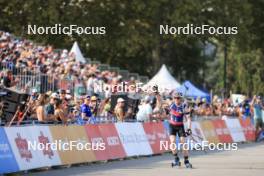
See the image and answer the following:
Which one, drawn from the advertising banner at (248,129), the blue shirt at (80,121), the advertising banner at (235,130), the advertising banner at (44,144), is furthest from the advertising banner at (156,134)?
the advertising banner at (248,129)

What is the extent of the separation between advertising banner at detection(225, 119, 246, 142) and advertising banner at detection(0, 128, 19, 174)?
56.2 ft

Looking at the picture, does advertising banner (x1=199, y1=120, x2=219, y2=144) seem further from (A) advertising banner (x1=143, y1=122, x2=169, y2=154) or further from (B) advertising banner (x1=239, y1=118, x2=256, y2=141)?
(B) advertising banner (x1=239, y1=118, x2=256, y2=141)

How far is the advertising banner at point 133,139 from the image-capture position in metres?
24.8

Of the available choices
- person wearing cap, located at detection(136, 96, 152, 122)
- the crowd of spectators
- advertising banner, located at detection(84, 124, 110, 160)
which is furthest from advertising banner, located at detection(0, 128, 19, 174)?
person wearing cap, located at detection(136, 96, 152, 122)

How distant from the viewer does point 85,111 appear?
79.7ft

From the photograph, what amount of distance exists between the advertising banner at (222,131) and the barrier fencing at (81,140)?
0.92 m

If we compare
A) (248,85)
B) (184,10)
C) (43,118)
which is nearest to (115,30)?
(184,10)

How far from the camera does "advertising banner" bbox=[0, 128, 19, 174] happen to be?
18.3 metres

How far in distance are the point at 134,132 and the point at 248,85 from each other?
54.7m

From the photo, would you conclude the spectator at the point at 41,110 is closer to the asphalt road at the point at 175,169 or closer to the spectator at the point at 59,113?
the spectator at the point at 59,113

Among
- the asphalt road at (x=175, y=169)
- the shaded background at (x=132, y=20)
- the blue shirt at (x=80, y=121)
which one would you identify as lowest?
the asphalt road at (x=175, y=169)

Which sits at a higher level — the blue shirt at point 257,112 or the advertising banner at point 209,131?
the blue shirt at point 257,112

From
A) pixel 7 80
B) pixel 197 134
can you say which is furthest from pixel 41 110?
pixel 197 134

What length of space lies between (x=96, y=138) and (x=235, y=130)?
13469 mm
